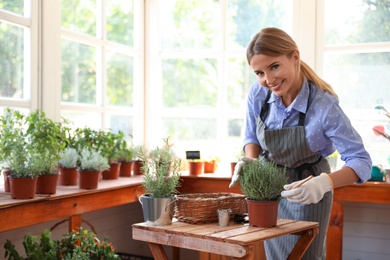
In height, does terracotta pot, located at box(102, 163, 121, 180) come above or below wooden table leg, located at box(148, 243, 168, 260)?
above

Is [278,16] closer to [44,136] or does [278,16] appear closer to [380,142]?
[380,142]

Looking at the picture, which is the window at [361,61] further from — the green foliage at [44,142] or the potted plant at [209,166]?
the green foliage at [44,142]

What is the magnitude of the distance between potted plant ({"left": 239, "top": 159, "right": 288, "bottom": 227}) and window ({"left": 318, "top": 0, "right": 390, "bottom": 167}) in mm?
2348

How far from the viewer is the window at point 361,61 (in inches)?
159

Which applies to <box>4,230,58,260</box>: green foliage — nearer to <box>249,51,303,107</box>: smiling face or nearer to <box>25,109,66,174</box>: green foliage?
<box>25,109,66,174</box>: green foliage

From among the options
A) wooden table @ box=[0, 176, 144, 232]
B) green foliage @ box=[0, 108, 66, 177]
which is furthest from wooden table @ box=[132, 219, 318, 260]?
green foliage @ box=[0, 108, 66, 177]

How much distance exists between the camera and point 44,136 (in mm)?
2945

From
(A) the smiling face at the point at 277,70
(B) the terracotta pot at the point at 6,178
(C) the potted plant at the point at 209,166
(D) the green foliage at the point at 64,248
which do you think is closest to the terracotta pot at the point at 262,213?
(A) the smiling face at the point at 277,70

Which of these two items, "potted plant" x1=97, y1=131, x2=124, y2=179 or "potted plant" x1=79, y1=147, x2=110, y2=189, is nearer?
"potted plant" x1=79, y1=147, x2=110, y2=189

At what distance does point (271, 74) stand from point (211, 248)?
77 centimetres

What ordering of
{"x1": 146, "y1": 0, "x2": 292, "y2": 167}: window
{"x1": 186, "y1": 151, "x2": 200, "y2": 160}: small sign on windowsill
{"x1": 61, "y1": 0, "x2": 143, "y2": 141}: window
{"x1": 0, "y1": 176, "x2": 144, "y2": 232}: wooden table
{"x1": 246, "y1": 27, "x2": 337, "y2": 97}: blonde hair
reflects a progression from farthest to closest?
{"x1": 146, "y1": 0, "x2": 292, "y2": 167}: window < {"x1": 186, "y1": 151, "x2": 200, "y2": 160}: small sign on windowsill < {"x1": 61, "y1": 0, "x2": 143, "y2": 141}: window < {"x1": 0, "y1": 176, "x2": 144, "y2": 232}: wooden table < {"x1": 246, "y1": 27, "x2": 337, "y2": 97}: blonde hair

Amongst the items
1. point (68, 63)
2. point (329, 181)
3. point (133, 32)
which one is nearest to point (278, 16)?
point (133, 32)

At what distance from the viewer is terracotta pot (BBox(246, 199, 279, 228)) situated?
1.87 meters

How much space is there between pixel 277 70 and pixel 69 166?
64.9 inches
